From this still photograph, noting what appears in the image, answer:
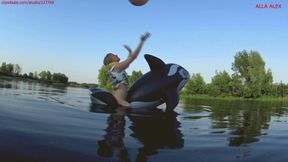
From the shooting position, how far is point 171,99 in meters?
7.84

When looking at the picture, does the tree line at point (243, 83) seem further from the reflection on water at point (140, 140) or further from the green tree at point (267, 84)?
the reflection on water at point (140, 140)

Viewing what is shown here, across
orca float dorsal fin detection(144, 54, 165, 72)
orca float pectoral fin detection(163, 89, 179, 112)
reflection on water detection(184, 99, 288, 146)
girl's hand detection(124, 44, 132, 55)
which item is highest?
girl's hand detection(124, 44, 132, 55)

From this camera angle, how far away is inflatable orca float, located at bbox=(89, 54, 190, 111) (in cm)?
802

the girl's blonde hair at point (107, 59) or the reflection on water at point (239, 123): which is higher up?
the girl's blonde hair at point (107, 59)

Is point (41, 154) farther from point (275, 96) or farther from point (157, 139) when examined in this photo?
point (275, 96)

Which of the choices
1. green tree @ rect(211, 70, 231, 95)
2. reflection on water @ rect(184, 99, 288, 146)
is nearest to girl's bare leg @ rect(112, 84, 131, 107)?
reflection on water @ rect(184, 99, 288, 146)

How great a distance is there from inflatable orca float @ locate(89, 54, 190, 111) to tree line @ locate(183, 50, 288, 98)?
2437 inches

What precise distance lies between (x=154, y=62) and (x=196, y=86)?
207 feet

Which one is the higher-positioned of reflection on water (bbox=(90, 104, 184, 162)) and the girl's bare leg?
the girl's bare leg

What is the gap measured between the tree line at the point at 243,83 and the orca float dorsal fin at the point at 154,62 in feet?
203

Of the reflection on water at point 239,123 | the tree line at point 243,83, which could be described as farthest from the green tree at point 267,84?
the reflection on water at point 239,123

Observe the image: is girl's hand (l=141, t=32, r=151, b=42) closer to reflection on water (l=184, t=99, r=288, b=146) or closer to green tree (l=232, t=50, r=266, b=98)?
reflection on water (l=184, t=99, r=288, b=146)

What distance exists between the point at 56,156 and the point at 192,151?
1.58 meters

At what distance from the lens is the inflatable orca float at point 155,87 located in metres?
8.02
